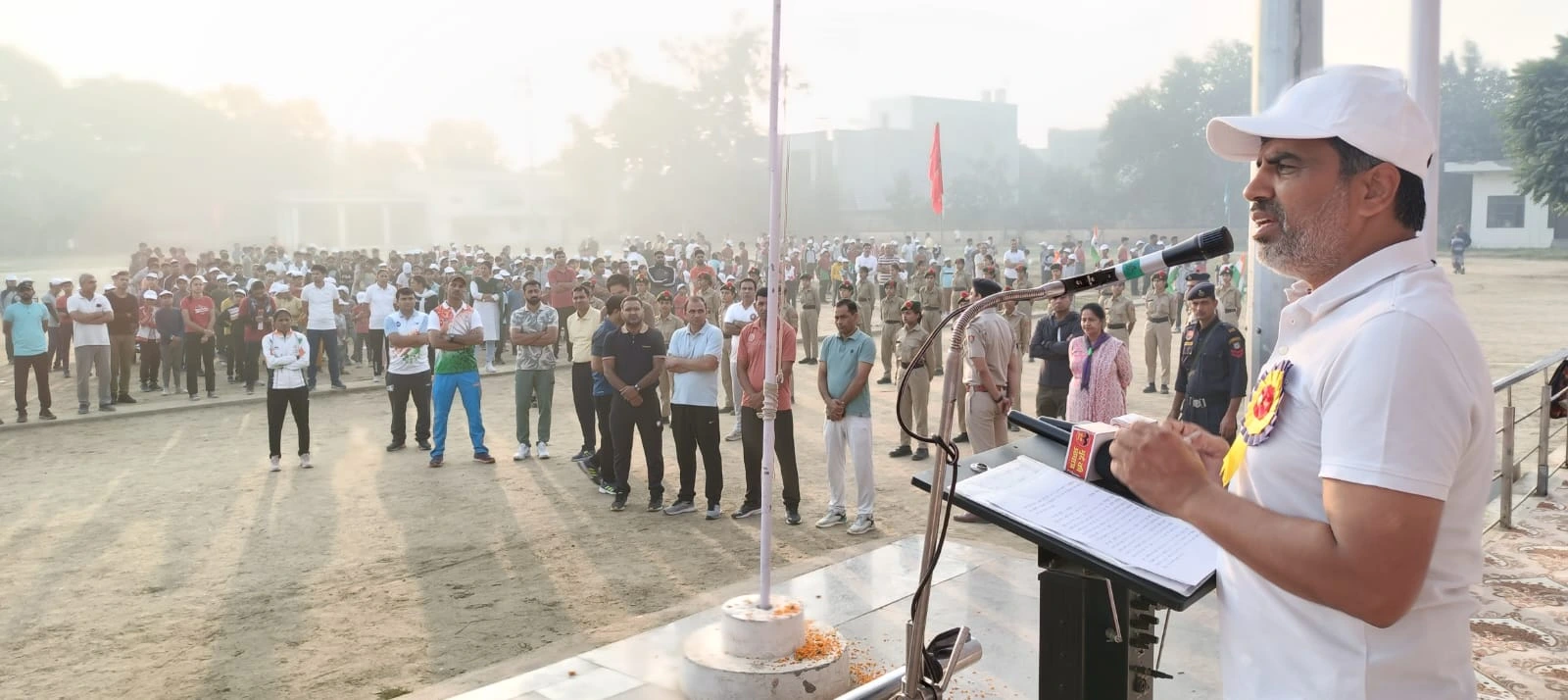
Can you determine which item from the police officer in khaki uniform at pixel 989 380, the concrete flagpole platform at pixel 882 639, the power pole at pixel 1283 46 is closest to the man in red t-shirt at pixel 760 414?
the police officer in khaki uniform at pixel 989 380

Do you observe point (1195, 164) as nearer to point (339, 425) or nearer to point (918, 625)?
point (339, 425)

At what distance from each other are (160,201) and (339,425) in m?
35.5

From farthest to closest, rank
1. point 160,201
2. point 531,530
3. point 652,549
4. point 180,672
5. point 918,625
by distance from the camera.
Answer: point 160,201 → point 531,530 → point 652,549 → point 180,672 → point 918,625

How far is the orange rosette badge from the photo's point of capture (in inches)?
64.7

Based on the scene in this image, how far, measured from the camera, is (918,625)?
1776 millimetres

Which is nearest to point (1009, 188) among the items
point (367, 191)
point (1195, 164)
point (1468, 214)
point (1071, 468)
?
point (1195, 164)

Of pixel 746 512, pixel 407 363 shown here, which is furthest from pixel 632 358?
pixel 407 363

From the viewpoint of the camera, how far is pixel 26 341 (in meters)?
14.5

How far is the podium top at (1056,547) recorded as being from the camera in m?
1.78

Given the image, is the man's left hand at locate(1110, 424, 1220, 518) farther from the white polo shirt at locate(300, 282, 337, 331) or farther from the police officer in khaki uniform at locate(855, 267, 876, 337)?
the police officer in khaki uniform at locate(855, 267, 876, 337)

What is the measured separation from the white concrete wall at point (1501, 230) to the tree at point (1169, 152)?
11.7 metres

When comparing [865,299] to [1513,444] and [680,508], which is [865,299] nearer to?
[680,508]

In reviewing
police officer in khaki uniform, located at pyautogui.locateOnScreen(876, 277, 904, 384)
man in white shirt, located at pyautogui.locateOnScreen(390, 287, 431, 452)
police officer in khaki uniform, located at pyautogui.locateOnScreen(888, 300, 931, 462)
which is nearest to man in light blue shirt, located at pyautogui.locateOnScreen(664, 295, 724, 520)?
police officer in khaki uniform, located at pyautogui.locateOnScreen(888, 300, 931, 462)

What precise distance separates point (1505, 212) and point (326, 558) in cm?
5726
